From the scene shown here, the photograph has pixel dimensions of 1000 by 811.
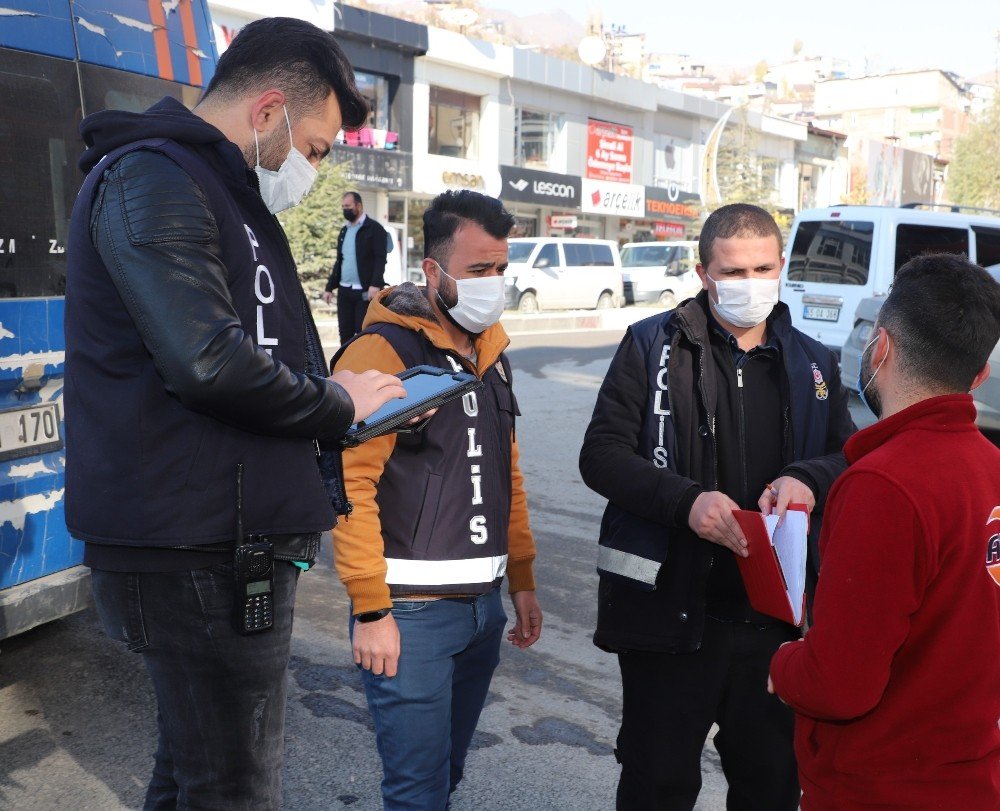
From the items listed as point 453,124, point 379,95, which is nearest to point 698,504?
point 379,95

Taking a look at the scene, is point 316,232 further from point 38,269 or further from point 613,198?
point 38,269

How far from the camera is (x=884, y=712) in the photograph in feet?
5.96

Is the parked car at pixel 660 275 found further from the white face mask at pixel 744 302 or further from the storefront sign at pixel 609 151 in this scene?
the white face mask at pixel 744 302

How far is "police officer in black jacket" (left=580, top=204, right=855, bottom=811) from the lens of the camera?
2.53 m

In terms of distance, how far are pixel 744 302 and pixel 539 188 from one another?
3263cm

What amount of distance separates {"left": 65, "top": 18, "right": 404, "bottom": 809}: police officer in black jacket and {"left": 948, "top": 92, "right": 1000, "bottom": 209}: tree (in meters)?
41.6

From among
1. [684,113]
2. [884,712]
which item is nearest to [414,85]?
[684,113]

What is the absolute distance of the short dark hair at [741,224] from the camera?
2.83 m

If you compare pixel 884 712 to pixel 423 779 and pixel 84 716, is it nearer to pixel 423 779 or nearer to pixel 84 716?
pixel 423 779

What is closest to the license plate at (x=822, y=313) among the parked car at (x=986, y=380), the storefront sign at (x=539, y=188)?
the parked car at (x=986, y=380)

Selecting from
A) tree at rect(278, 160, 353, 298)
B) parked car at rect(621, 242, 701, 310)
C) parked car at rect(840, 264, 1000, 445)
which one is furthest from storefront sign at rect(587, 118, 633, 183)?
parked car at rect(840, 264, 1000, 445)

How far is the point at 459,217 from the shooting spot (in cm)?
274

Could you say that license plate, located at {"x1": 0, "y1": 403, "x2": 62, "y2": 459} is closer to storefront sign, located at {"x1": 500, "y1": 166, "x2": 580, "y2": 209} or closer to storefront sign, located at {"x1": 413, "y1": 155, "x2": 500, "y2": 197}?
storefront sign, located at {"x1": 413, "y1": 155, "x2": 500, "y2": 197}

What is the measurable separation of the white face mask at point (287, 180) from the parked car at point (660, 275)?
2625cm
